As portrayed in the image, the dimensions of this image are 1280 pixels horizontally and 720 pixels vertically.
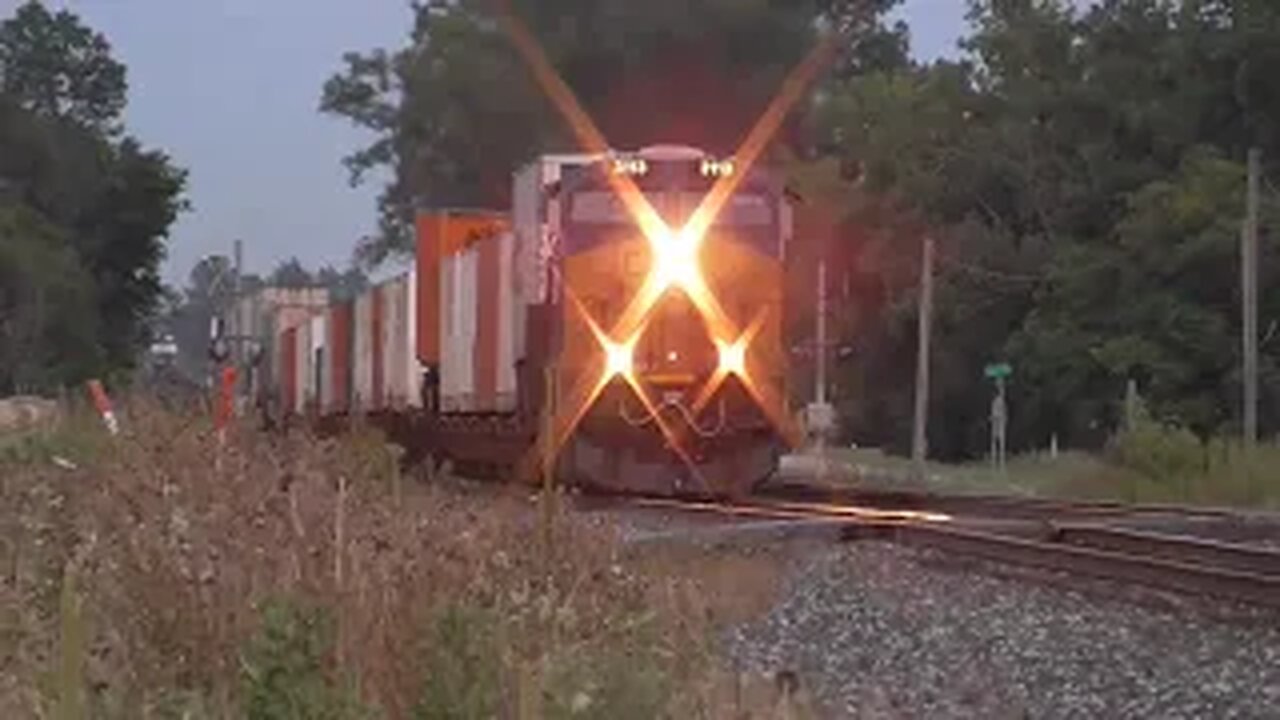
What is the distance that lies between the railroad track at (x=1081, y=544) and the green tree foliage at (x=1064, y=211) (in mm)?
31803

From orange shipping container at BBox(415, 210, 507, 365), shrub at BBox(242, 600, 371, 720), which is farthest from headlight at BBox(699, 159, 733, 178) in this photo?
shrub at BBox(242, 600, 371, 720)

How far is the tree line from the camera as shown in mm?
52625

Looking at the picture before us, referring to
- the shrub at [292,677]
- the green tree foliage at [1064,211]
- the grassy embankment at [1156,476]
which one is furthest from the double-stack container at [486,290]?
the green tree foliage at [1064,211]

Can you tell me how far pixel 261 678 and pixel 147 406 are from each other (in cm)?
1330

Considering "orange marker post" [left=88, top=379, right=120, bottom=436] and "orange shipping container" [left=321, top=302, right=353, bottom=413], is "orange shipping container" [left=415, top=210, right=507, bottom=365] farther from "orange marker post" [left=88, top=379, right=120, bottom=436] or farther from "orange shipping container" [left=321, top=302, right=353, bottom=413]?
"orange shipping container" [left=321, top=302, right=353, bottom=413]

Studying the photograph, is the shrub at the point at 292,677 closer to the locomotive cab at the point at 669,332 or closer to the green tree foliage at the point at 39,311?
the locomotive cab at the point at 669,332

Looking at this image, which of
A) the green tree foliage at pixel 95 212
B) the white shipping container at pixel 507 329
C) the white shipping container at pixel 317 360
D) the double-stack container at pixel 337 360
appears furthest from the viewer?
the green tree foliage at pixel 95 212

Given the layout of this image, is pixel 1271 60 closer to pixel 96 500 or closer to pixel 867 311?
pixel 867 311

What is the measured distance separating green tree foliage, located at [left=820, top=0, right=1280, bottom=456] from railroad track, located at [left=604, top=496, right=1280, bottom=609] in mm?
31803

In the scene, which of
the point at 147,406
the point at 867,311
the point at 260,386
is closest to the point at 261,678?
the point at 147,406

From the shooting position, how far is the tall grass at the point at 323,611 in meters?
5.20

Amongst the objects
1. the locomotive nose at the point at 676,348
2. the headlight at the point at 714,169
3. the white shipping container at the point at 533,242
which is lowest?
the locomotive nose at the point at 676,348

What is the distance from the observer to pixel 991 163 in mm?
63031

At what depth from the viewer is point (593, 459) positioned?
65.3 ft
